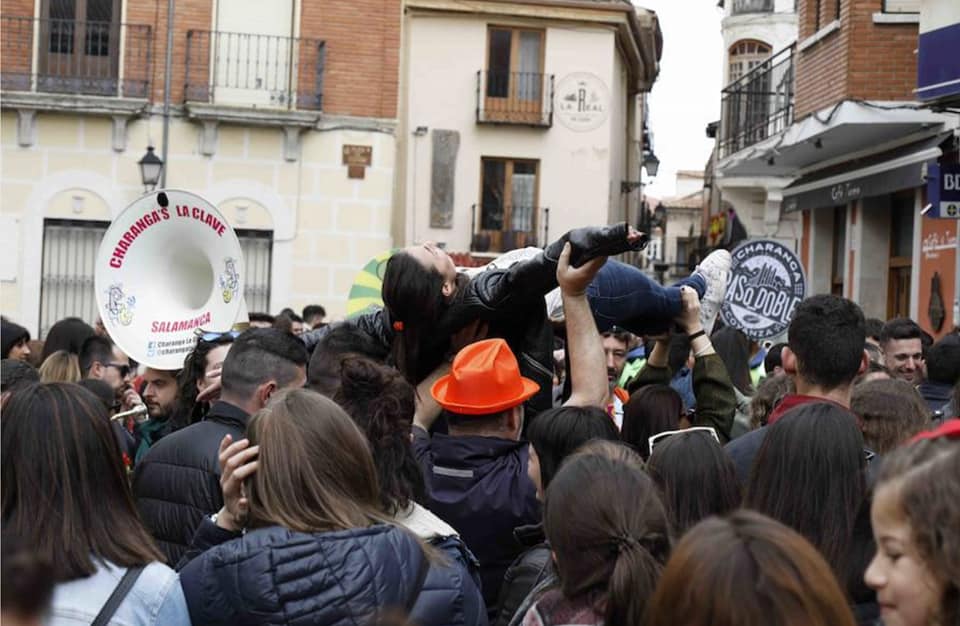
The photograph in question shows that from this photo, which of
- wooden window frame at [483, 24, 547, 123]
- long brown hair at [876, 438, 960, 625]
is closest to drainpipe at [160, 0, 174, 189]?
wooden window frame at [483, 24, 547, 123]

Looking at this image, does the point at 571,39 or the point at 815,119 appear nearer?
the point at 815,119

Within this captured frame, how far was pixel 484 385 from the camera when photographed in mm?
4602

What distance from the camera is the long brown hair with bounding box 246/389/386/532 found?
3.45 m

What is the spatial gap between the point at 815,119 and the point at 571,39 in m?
12.2

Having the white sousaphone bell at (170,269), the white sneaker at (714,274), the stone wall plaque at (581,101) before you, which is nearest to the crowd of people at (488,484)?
the white sneaker at (714,274)

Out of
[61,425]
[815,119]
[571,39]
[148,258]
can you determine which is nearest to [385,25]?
[571,39]

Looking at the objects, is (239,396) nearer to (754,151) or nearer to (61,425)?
(61,425)

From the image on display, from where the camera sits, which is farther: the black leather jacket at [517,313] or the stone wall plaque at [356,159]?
the stone wall plaque at [356,159]

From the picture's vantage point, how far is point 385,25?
968 inches

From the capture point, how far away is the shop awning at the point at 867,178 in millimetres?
14484

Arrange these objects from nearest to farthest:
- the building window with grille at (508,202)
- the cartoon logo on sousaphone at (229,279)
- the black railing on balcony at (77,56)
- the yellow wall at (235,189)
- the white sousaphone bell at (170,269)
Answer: the white sousaphone bell at (170,269) < the cartoon logo on sousaphone at (229,279) < the yellow wall at (235,189) < the black railing on balcony at (77,56) < the building window with grille at (508,202)

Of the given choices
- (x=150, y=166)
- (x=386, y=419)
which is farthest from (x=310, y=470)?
(x=150, y=166)

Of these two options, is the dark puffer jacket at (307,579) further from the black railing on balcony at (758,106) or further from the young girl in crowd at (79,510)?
the black railing on balcony at (758,106)

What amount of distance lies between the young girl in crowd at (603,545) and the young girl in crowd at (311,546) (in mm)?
363
